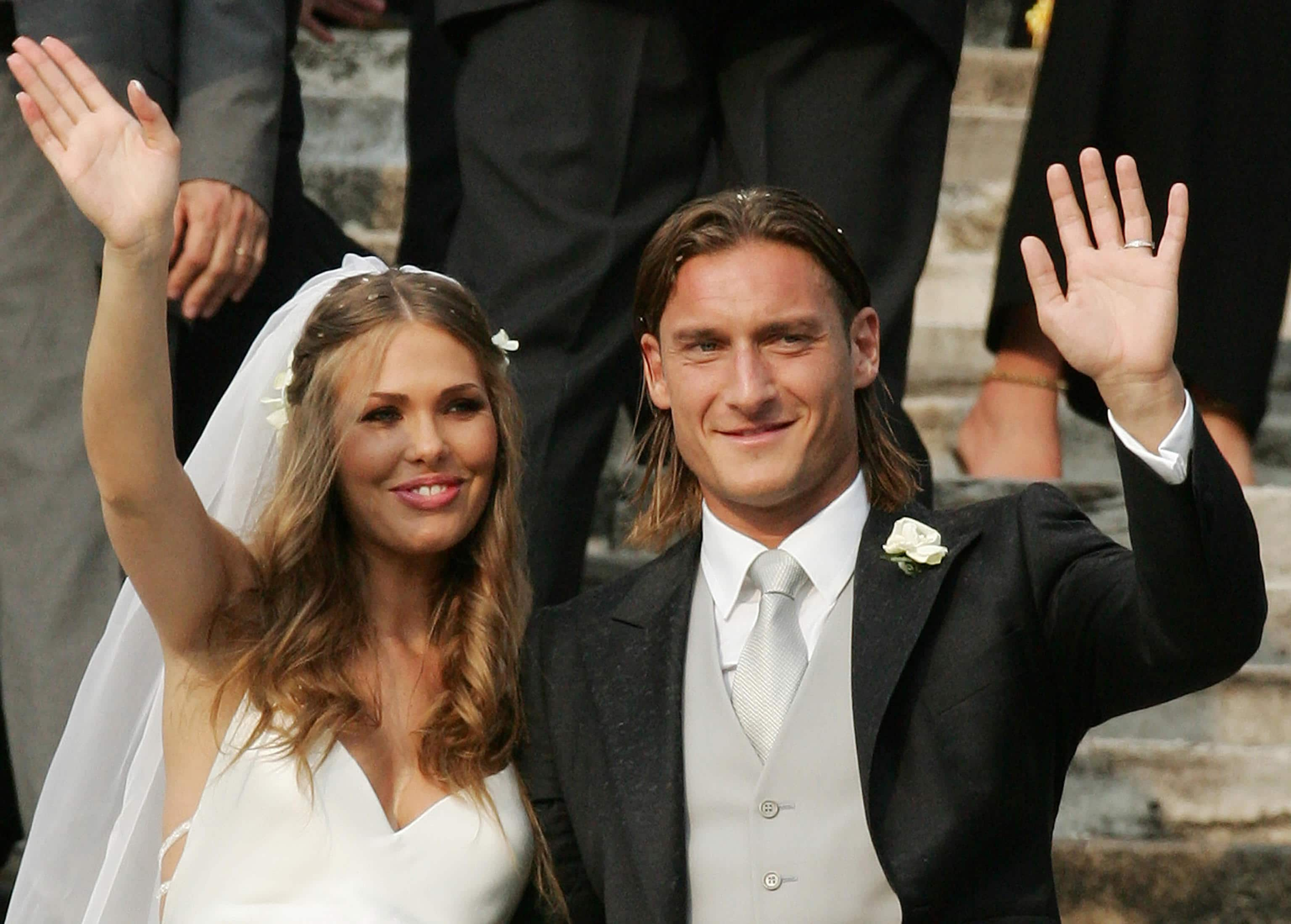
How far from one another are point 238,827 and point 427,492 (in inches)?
22.8

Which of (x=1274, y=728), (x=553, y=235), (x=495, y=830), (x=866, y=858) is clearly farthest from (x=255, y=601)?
(x=1274, y=728)

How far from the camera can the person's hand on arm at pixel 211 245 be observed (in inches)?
147

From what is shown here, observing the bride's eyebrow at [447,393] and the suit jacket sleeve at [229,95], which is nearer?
the bride's eyebrow at [447,393]

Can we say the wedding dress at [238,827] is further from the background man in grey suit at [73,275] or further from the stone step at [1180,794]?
the stone step at [1180,794]

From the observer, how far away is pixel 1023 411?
15.5ft

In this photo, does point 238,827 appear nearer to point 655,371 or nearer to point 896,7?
point 655,371

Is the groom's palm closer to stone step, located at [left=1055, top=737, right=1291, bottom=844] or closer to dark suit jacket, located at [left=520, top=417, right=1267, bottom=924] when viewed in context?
dark suit jacket, located at [left=520, top=417, right=1267, bottom=924]

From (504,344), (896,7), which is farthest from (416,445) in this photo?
(896,7)

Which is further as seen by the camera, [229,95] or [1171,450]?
[229,95]

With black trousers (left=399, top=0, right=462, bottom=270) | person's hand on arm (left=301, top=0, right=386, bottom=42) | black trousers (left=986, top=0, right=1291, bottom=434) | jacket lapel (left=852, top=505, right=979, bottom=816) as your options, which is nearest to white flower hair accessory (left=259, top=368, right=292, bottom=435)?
jacket lapel (left=852, top=505, right=979, bottom=816)

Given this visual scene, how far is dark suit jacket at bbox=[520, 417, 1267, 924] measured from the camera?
2.92 m

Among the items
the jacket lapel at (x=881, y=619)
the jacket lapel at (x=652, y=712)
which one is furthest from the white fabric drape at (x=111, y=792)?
the jacket lapel at (x=881, y=619)

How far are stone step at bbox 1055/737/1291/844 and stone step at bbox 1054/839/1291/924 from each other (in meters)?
0.28

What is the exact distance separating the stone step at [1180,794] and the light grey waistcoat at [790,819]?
1.09 metres
